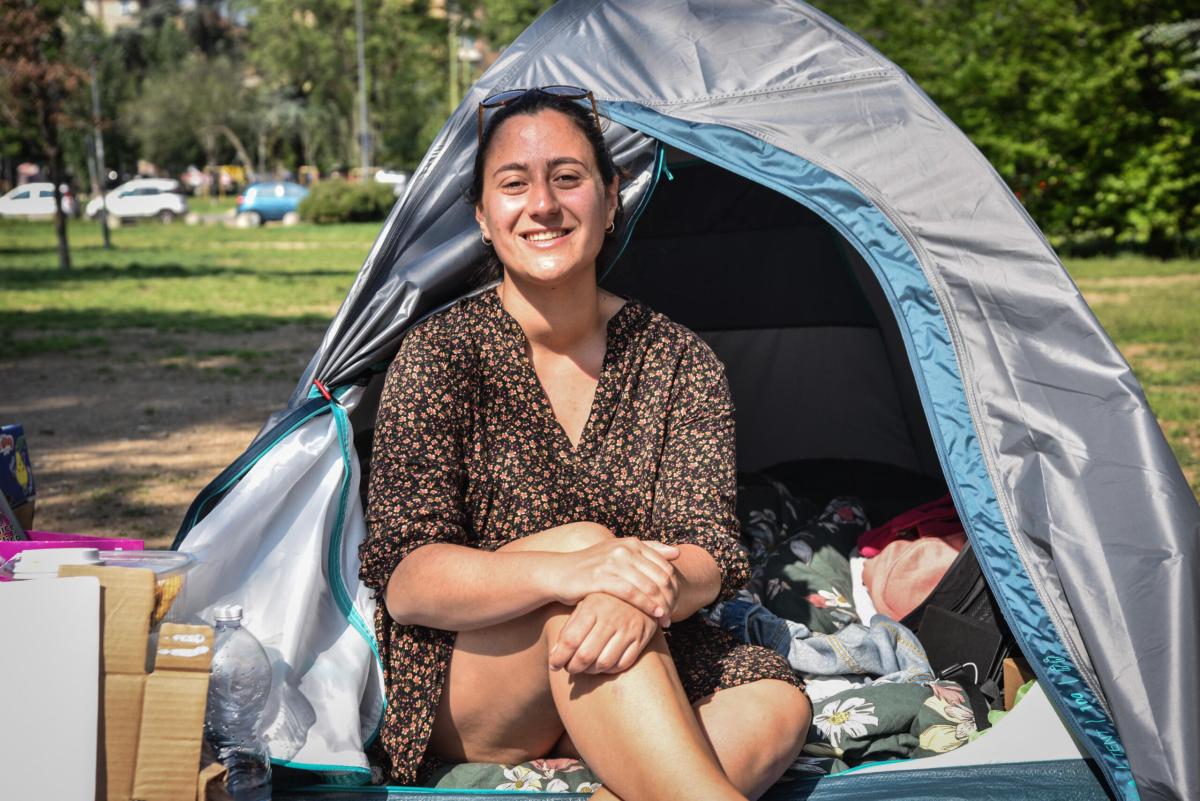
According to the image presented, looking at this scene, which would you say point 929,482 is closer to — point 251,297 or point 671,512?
point 671,512

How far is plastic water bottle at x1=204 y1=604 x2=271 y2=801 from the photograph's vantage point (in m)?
2.31

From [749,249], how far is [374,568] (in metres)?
2.54

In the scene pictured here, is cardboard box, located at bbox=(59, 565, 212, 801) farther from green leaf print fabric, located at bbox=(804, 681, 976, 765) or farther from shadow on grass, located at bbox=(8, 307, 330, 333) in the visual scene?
shadow on grass, located at bbox=(8, 307, 330, 333)

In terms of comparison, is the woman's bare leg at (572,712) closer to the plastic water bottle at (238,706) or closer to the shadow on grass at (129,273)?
the plastic water bottle at (238,706)

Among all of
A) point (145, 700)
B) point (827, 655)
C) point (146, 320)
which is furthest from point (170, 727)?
point (146, 320)

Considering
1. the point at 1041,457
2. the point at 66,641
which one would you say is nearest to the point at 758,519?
the point at 1041,457

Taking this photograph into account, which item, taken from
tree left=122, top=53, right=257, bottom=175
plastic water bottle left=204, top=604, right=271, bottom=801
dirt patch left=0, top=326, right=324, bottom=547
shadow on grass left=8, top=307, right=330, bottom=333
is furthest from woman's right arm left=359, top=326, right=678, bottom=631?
tree left=122, top=53, right=257, bottom=175

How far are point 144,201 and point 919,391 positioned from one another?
15.7ft

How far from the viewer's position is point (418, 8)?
3978 centimetres

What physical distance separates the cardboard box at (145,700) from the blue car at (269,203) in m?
27.3

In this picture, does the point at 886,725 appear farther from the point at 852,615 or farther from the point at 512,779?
the point at 512,779

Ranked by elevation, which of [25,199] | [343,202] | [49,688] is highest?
[25,199]

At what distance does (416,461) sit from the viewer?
92.5 inches

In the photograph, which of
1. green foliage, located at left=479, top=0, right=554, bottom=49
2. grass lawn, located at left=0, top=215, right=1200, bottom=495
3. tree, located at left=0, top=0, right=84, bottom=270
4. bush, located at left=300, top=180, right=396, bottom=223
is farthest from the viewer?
green foliage, located at left=479, top=0, right=554, bottom=49
